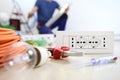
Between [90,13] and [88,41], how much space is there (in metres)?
0.65

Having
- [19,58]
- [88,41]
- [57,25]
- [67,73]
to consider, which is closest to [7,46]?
[19,58]

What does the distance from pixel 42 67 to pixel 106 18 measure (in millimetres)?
886

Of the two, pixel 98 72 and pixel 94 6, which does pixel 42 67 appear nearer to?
pixel 98 72

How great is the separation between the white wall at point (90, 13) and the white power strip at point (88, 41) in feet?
1.95

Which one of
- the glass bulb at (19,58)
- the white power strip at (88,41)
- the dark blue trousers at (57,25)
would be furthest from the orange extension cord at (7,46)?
the dark blue trousers at (57,25)

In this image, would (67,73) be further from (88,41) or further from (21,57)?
(88,41)

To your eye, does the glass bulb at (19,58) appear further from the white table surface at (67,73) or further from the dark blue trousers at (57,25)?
the dark blue trousers at (57,25)

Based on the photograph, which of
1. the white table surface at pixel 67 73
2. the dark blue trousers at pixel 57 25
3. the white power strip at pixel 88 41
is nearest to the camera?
the white table surface at pixel 67 73

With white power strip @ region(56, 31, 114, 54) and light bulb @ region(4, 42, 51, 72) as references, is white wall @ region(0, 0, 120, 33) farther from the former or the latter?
light bulb @ region(4, 42, 51, 72)

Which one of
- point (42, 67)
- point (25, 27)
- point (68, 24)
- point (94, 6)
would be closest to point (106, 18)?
point (94, 6)

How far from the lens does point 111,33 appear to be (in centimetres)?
67

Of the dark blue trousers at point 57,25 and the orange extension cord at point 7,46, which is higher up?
the dark blue trousers at point 57,25

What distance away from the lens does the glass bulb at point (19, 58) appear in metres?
0.45

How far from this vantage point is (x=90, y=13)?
1.29 metres
